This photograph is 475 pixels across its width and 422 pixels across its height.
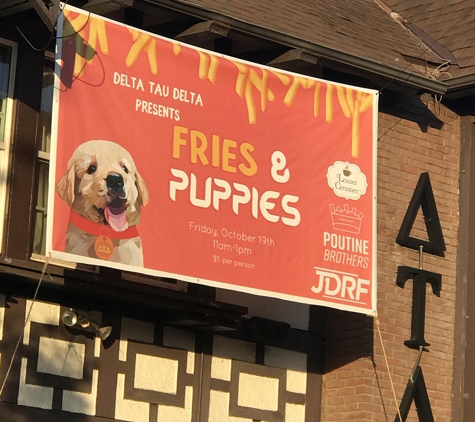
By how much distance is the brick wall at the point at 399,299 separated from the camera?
504 inches

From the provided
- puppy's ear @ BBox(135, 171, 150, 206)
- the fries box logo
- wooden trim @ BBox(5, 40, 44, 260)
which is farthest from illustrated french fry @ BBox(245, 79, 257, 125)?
wooden trim @ BBox(5, 40, 44, 260)

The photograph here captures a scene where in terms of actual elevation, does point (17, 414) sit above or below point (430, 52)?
below

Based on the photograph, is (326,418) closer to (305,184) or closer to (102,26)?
(305,184)

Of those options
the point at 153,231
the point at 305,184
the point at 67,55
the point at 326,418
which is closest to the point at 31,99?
the point at 67,55

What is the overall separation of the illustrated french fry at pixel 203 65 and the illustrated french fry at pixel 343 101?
1.46 meters

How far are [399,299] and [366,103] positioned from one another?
2108 millimetres

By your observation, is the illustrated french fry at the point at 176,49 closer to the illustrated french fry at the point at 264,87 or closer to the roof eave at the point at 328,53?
the roof eave at the point at 328,53

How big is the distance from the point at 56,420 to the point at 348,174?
362 centimetres

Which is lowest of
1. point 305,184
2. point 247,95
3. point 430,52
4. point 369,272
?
point 369,272

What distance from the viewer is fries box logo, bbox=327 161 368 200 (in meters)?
12.2

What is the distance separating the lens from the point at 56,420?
11086 millimetres

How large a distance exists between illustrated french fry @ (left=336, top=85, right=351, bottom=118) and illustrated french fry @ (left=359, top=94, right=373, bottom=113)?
0.50 ft

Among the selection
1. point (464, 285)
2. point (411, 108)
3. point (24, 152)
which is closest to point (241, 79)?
point (24, 152)

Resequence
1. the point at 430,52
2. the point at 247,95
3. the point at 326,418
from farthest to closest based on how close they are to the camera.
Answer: the point at 430,52, the point at 326,418, the point at 247,95
